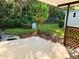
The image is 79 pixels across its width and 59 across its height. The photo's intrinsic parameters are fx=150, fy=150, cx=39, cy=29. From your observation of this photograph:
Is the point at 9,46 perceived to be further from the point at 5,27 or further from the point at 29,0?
the point at 29,0

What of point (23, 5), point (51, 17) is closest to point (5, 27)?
point (23, 5)

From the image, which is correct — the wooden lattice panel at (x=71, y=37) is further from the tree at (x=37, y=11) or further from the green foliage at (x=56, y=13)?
the green foliage at (x=56, y=13)

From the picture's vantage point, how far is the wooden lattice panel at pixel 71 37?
726 cm

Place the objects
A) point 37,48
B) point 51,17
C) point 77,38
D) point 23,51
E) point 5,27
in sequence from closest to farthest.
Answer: point 23,51, point 37,48, point 77,38, point 5,27, point 51,17

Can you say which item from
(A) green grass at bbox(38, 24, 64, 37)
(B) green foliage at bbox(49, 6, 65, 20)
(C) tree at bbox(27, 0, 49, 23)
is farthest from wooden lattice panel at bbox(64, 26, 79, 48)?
(B) green foliage at bbox(49, 6, 65, 20)

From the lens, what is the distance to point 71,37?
7445 mm

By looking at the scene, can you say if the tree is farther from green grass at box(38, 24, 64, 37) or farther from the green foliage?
the green foliage

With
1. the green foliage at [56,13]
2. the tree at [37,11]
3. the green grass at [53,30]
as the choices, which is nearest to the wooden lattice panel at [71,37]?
the green grass at [53,30]

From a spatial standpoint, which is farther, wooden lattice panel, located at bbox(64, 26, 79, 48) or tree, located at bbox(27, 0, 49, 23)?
tree, located at bbox(27, 0, 49, 23)

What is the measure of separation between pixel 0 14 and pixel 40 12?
4.02 meters

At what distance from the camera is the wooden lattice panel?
726 cm

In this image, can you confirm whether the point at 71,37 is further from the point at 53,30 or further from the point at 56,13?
the point at 56,13

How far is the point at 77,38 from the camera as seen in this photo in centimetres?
732

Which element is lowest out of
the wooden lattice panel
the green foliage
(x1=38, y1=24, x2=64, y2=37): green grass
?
(x1=38, y1=24, x2=64, y2=37): green grass
